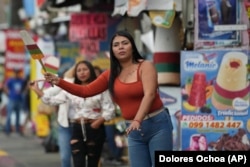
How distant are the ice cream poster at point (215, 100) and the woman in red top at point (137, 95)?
2127mm

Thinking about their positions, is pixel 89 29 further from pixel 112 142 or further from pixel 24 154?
pixel 24 154

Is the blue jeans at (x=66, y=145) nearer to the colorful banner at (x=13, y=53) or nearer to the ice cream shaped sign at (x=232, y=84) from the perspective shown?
the ice cream shaped sign at (x=232, y=84)

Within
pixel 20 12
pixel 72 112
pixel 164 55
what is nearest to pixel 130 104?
pixel 72 112

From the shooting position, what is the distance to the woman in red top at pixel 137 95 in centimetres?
713

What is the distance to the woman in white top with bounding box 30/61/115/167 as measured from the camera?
32.2 ft

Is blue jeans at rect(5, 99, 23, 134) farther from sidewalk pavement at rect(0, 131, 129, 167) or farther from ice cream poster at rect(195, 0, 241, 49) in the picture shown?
ice cream poster at rect(195, 0, 241, 49)

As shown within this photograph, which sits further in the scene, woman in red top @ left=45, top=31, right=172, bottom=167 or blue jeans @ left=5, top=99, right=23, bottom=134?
blue jeans @ left=5, top=99, right=23, bottom=134

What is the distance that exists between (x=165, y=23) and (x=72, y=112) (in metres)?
1.59

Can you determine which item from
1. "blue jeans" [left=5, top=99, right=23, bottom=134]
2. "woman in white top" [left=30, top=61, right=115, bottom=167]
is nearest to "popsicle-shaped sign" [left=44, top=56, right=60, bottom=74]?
"woman in white top" [left=30, top=61, right=115, bottom=167]

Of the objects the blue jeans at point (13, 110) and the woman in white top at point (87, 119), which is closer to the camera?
the woman in white top at point (87, 119)

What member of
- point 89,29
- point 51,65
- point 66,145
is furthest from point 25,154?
point 51,65

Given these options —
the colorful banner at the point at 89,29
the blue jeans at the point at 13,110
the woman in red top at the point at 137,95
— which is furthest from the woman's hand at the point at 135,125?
the blue jeans at the point at 13,110

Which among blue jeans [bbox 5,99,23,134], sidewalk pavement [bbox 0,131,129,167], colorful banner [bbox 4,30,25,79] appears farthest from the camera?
blue jeans [bbox 5,99,23,134]

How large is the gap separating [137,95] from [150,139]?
0.41 meters
